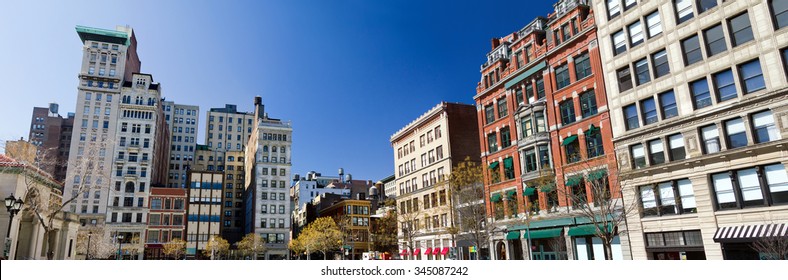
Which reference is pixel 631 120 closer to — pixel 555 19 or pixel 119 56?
pixel 555 19

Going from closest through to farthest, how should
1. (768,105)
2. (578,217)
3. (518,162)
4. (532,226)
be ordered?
(768,105) < (578,217) < (532,226) < (518,162)

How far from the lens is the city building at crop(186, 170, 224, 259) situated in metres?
103

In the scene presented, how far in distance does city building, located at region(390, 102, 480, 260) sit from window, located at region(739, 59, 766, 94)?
30344 mm

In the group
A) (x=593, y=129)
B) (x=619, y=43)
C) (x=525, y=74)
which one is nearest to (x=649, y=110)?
(x=593, y=129)

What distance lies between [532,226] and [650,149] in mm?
12818

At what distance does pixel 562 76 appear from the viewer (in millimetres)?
43375

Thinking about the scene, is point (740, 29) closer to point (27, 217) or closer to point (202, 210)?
point (27, 217)

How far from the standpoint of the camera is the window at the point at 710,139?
29781 millimetres

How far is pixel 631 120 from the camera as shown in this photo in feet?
117

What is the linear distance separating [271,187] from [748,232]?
320 feet

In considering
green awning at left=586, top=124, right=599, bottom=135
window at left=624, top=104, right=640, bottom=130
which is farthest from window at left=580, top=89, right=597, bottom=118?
window at left=624, top=104, right=640, bottom=130

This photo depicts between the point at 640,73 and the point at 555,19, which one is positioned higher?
the point at 555,19

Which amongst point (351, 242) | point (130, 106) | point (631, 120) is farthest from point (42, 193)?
point (130, 106)

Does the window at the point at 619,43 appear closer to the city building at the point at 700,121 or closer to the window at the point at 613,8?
the city building at the point at 700,121
